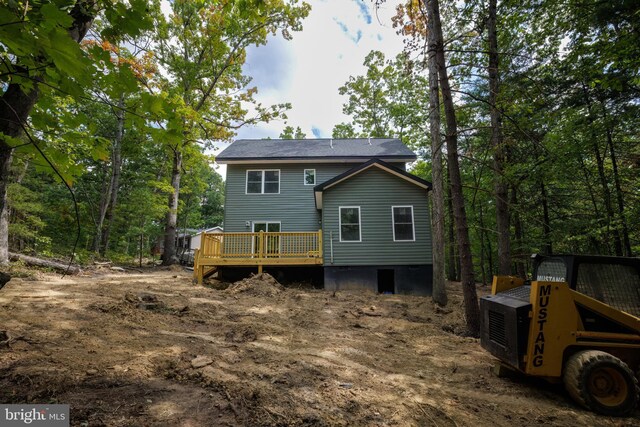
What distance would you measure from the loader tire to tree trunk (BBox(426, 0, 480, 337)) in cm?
254

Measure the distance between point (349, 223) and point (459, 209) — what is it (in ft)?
19.5

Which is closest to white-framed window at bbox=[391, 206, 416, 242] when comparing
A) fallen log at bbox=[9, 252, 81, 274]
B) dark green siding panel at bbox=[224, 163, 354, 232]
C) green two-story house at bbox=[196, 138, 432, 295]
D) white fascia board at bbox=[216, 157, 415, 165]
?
green two-story house at bbox=[196, 138, 432, 295]

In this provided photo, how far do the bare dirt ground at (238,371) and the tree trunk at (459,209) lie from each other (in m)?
0.62

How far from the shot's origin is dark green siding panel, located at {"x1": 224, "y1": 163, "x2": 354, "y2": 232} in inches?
556

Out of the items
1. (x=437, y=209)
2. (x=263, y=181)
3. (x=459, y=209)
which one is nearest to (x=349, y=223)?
(x=437, y=209)

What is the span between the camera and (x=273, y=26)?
679 inches

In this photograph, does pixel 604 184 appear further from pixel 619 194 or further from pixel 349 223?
pixel 349 223

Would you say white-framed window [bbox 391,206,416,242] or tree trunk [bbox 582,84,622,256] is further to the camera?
white-framed window [bbox 391,206,416,242]

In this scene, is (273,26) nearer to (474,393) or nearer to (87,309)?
(87,309)

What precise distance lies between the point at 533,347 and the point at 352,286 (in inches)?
313

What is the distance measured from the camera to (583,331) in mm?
3289

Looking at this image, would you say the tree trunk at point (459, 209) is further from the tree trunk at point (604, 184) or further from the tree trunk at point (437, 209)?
the tree trunk at point (604, 184)

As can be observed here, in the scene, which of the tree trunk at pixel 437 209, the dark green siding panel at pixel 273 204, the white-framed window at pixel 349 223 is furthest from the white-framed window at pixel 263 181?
the tree trunk at pixel 437 209

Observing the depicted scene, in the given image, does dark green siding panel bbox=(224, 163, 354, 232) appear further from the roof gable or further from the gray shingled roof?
the roof gable
